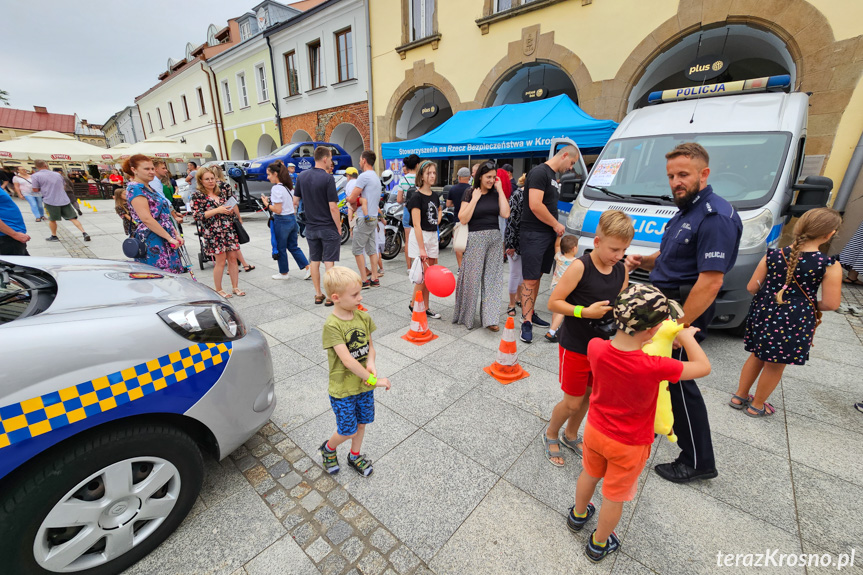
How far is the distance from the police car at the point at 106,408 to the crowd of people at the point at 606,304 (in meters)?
0.60

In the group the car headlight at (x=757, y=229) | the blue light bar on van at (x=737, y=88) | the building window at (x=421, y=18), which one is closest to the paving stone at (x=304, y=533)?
the car headlight at (x=757, y=229)

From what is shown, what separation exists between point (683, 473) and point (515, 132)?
20.2ft

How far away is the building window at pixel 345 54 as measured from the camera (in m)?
14.1

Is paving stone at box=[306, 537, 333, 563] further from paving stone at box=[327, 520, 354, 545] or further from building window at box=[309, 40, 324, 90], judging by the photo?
building window at box=[309, 40, 324, 90]

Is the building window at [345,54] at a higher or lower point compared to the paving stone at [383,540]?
higher

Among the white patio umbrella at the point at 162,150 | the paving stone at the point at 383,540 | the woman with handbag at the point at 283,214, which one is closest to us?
the paving stone at the point at 383,540

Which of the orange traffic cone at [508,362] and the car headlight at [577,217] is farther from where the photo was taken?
the car headlight at [577,217]

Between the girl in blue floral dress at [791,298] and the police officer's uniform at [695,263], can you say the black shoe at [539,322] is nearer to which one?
the girl in blue floral dress at [791,298]

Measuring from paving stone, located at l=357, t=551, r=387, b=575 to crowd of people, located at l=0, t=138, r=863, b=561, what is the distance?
0.50 metres

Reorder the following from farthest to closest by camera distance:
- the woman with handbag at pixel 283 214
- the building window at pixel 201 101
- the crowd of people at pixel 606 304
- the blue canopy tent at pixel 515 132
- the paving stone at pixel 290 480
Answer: the building window at pixel 201 101
the blue canopy tent at pixel 515 132
the woman with handbag at pixel 283 214
the paving stone at pixel 290 480
the crowd of people at pixel 606 304

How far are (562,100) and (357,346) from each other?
295 inches

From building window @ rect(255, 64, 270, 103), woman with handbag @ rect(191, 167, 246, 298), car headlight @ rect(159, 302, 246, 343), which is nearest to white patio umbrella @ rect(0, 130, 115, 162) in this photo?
building window @ rect(255, 64, 270, 103)

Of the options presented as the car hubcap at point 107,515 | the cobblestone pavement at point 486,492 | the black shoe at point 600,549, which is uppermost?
the car hubcap at point 107,515

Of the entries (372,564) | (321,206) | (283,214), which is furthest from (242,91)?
(372,564)
